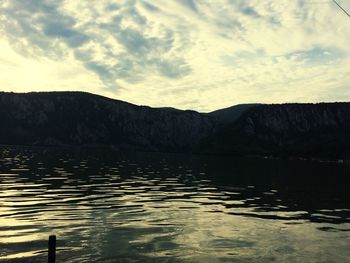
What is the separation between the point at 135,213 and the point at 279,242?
18.3 m

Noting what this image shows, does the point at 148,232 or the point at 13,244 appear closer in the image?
the point at 13,244

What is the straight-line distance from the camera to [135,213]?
155 ft

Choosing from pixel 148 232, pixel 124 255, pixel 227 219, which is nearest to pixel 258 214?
pixel 227 219

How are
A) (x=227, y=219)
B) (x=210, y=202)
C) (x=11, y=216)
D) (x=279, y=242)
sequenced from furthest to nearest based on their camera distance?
(x=210, y=202) → (x=227, y=219) → (x=11, y=216) → (x=279, y=242)

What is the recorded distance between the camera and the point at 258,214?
4981 cm

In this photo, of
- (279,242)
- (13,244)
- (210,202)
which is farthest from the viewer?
(210,202)

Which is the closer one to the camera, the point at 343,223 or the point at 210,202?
the point at 343,223

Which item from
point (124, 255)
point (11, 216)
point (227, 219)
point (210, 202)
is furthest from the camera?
point (210, 202)

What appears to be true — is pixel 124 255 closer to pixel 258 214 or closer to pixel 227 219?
pixel 227 219

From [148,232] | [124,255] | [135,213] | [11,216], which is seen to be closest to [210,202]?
[135,213]

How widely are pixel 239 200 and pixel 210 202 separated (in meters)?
5.81

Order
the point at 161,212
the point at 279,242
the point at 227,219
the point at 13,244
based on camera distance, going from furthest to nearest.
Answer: the point at 161,212 → the point at 227,219 → the point at 279,242 → the point at 13,244

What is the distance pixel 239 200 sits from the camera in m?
63.2

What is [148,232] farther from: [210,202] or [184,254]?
[210,202]
